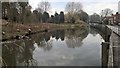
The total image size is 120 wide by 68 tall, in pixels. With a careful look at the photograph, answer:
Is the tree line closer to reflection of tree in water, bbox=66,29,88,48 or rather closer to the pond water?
reflection of tree in water, bbox=66,29,88,48

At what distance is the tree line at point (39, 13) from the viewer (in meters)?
28.0

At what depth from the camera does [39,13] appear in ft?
156

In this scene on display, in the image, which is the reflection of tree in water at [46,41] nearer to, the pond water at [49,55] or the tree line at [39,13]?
the pond water at [49,55]

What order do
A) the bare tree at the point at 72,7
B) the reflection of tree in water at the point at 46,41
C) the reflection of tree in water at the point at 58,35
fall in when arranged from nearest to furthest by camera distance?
the reflection of tree in water at the point at 46,41 → the reflection of tree in water at the point at 58,35 → the bare tree at the point at 72,7

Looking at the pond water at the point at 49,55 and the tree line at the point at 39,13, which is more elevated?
the tree line at the point at 39,13

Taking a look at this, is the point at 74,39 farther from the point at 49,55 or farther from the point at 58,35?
the point at 49,55

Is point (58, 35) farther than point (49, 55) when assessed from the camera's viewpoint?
Yes

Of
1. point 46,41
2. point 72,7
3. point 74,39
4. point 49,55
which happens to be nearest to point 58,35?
point 74,39

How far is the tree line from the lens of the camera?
27953mm

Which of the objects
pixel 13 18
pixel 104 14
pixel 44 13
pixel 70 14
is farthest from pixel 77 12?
pixel 13 18

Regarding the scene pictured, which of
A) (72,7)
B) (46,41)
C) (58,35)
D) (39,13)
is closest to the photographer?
(46,41)

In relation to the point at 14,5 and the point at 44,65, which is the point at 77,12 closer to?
the point at 14,5

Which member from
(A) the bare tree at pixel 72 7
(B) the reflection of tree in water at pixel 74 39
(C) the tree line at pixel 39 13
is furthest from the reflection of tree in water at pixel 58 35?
(A) the bare tree at pixel 72 7

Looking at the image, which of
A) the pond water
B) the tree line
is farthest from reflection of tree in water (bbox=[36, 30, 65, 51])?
the tree line
